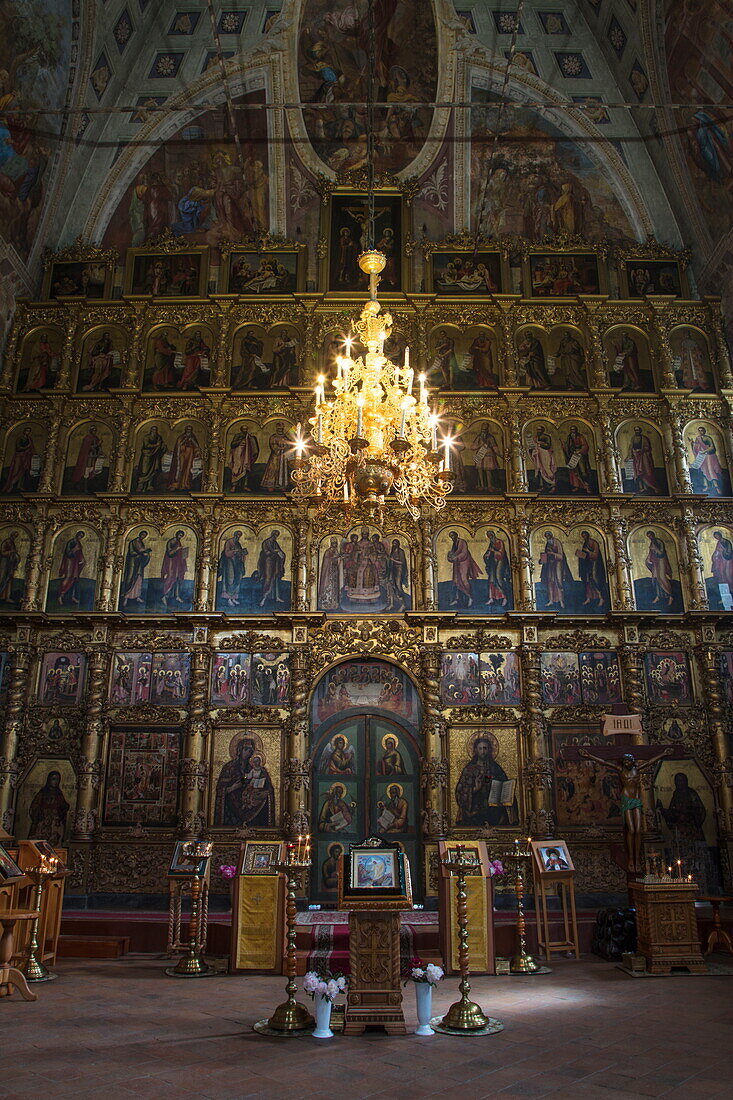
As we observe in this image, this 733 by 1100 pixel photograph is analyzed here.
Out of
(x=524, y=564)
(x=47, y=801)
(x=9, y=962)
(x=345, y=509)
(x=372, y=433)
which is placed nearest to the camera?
(x=9, y=962)

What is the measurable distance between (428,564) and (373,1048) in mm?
8112

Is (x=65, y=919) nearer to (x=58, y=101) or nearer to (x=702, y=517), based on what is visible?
(x=702, y=517)

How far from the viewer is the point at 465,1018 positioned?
605 cm

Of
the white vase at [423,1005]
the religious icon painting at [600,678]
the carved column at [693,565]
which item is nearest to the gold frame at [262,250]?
the carved column at [693,565]

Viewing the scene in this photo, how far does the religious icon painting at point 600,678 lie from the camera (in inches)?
493

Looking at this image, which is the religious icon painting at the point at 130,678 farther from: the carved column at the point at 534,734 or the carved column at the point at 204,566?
the carved column at the point at 534,734

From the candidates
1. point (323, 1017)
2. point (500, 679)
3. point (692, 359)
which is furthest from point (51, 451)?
point (692, 359)

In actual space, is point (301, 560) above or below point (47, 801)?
above

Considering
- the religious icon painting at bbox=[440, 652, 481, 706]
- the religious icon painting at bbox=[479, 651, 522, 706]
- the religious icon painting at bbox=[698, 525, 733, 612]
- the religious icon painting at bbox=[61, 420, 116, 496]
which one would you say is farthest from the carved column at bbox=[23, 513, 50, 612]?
the religious icon painting at bbox=[698, 525, 733, 612]

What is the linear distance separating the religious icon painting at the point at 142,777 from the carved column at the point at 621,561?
24.0 feet

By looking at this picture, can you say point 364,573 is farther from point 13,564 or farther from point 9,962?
point 9,962

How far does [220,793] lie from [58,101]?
1215cm

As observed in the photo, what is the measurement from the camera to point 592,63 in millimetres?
15328

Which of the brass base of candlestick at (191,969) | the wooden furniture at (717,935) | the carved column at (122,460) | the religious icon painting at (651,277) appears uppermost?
the religious icon painting at (651,277)
